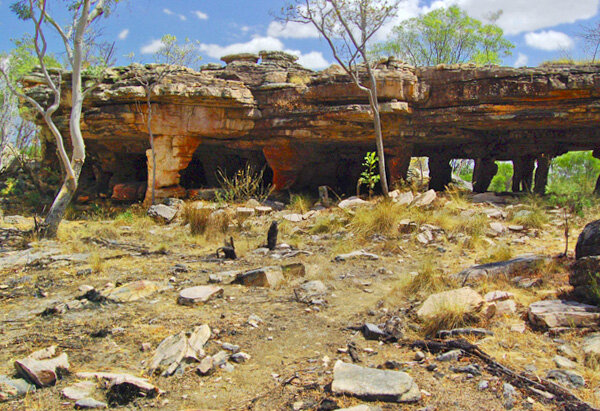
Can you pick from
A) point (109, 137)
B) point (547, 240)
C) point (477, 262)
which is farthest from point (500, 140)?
point (109, 137)

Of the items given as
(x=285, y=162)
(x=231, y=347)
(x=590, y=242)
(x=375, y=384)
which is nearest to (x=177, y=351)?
(x=231, y=347)

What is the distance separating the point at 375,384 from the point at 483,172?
11.9 metres

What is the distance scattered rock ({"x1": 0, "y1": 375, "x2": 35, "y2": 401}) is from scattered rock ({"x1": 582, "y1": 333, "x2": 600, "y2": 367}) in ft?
12.5

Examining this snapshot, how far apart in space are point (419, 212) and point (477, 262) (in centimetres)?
270

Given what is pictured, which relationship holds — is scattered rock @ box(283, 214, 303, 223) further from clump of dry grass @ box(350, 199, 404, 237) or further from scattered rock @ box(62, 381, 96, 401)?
scattered rock @ box(62, 381, 96, 401)

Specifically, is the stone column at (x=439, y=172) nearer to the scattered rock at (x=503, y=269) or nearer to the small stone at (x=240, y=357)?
the scattered rock at (x=503, y=269)

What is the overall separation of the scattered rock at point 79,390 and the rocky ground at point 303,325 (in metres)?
0.01

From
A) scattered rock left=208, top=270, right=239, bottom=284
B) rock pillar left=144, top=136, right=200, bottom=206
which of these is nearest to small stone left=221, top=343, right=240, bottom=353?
scattered rock left=208, top=270, right=239, bottom=284

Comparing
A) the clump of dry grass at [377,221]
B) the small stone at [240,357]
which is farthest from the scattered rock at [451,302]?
the clump of dry grass at [377,221]

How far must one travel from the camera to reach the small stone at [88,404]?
8.64 ft

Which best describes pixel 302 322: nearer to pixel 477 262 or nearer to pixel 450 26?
pixel 477 262

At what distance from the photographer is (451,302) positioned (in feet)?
12.7

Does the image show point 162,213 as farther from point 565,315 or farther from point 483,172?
point 483,172

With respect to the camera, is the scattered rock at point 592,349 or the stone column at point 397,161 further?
the stone column at point 397,161
